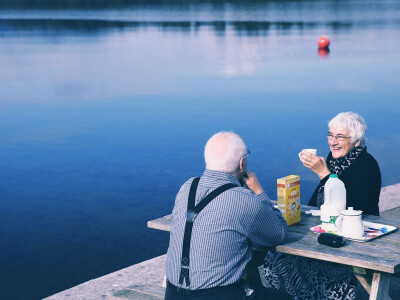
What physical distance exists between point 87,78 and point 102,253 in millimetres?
16982

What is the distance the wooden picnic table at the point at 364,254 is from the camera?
140 inches

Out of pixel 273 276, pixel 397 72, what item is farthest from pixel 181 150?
pixel 397 72

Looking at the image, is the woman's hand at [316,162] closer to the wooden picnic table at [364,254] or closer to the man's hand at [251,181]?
the wooden picnic table at [364,254]

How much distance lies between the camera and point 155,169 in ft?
35.1

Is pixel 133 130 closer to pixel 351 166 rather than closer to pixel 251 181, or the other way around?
pixel 351 166

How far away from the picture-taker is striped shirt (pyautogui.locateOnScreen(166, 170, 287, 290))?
138 inches

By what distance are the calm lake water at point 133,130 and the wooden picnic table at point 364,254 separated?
322cm

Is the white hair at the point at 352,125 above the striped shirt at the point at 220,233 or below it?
above

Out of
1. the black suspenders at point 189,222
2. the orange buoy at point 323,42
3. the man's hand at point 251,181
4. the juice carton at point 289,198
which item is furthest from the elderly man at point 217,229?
the orange buoy at point 323,42

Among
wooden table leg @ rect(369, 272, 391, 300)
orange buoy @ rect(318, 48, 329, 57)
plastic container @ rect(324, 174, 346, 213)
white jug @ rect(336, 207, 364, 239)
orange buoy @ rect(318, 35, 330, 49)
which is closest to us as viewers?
wooden table leg @ rect(369, 272, 391, 300)

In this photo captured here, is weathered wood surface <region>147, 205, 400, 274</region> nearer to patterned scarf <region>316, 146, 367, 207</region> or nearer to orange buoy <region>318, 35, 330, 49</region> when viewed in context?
patterned scarf <region>316, 146, 367, 207</region>

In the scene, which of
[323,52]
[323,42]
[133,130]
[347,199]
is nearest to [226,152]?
[347,199]

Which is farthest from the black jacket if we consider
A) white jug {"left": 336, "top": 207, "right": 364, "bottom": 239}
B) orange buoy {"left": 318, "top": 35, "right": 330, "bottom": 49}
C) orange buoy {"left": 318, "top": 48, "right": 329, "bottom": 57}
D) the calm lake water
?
orange buoy {"left": 318, "top": 35, "right": 330, "bottom": 49}

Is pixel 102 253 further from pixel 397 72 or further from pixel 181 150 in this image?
pixel 397 72
